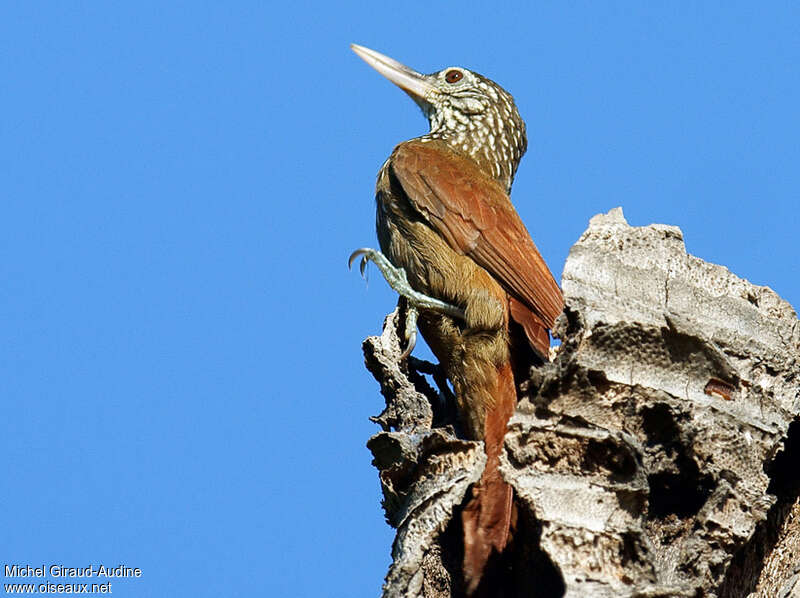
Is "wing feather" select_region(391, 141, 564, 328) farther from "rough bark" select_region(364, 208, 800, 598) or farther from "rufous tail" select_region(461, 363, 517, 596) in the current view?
"rufous tail" select_region(461, 363, 517, 596)

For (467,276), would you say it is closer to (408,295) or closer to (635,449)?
(408,295)

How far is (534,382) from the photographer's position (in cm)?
342

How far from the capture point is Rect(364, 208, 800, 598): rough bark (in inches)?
127

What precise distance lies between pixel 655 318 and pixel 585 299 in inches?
9.4

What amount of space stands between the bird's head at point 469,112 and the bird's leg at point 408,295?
1.07 metres

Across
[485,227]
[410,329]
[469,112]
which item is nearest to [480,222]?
[485,227]

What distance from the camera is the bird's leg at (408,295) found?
14.9 feet

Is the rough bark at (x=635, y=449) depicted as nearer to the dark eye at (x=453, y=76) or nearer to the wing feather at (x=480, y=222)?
the wing feather at (x=480, y=222)

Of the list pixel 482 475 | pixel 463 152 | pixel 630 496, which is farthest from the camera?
pixel 463 152

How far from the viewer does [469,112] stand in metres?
5.88

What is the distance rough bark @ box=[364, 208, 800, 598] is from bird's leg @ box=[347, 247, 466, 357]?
0.81 meters

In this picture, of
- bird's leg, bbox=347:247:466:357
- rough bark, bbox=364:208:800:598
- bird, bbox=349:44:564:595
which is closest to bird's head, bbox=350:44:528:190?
bird, bbox=349:44:564:595

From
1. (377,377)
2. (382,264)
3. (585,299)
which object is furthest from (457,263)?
(585,299)

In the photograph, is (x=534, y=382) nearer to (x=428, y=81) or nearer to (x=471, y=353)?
(x=471, y=353)
